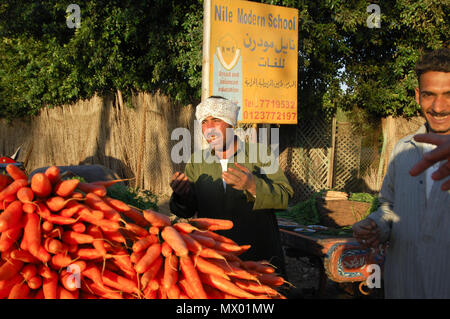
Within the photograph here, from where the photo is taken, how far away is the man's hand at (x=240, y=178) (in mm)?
1611

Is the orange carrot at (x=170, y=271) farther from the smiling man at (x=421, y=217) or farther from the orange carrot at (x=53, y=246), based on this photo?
the smiling man at (x=421, y=217)

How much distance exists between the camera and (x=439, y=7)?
266 inches

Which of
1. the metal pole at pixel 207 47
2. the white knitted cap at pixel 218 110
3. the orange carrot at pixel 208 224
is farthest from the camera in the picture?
the metal pole at pixel 207 47

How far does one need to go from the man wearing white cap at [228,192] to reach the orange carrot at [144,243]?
0.65m

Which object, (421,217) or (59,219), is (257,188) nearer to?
(421,217)

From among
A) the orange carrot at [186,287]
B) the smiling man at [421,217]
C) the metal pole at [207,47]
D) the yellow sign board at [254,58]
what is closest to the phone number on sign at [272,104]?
the yellow sign board at [254,58]

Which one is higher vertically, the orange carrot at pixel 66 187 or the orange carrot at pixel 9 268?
the orange carrot at pixel 66 187

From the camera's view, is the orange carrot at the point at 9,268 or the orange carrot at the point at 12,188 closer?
the orange carrot at the point at 9,268

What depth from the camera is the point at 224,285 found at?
1.24 meters

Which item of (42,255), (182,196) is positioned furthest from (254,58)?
(42,255)

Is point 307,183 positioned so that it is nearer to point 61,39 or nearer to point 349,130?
point 349,130

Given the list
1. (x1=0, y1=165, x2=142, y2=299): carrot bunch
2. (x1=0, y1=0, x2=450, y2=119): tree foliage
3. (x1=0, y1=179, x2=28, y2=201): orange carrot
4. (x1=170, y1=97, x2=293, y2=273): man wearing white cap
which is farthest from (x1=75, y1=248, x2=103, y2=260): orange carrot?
(x1=0, y1=0, x2=450, y2=119): tree foliage

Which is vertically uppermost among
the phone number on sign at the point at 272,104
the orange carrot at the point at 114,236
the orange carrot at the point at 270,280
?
the phone number on sign at the point at 272,104

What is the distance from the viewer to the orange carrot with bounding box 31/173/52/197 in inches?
47.2
